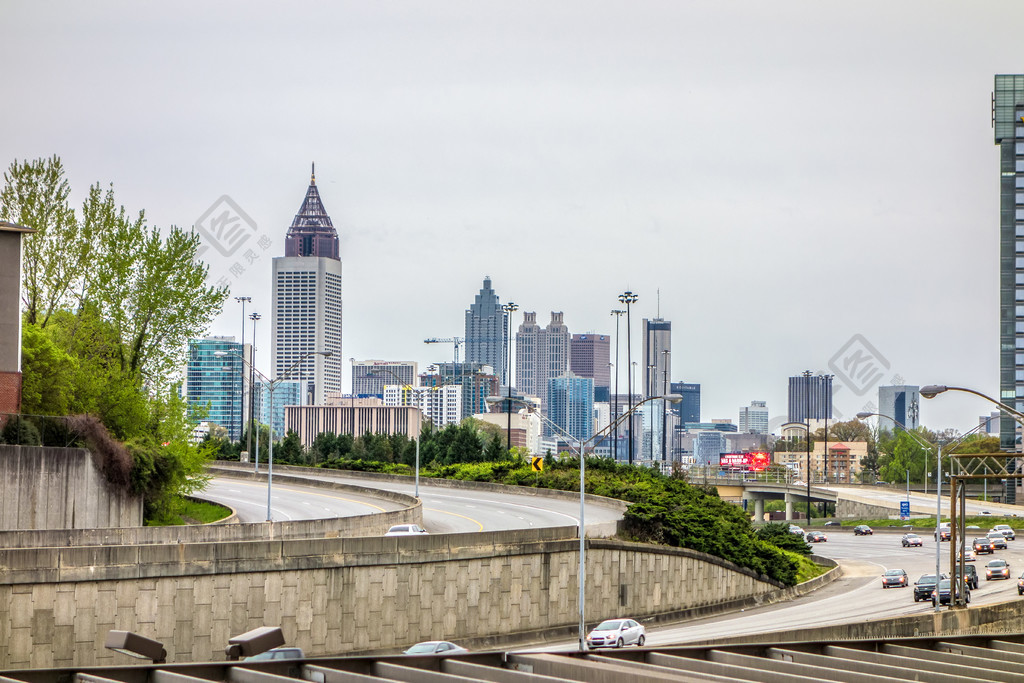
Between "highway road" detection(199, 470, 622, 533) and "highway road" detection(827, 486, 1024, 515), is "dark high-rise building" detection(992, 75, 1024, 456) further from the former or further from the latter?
"highway road" detection(199, 470, 622, 533)

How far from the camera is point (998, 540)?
90.4m

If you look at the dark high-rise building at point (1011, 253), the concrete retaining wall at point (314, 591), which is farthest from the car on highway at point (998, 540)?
the dark high-rise building at point (1011, 253)

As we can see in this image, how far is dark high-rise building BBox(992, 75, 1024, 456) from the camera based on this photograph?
165375mm

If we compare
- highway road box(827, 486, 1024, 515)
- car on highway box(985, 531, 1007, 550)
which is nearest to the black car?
car on highway box(985, 531, 1007, 550)

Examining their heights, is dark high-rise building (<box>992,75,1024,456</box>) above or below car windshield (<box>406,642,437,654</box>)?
above

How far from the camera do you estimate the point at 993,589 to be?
64125 millimetres

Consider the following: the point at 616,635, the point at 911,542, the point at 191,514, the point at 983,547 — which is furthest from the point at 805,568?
the point at 191,514

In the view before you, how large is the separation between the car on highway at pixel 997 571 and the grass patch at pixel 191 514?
1651 inches

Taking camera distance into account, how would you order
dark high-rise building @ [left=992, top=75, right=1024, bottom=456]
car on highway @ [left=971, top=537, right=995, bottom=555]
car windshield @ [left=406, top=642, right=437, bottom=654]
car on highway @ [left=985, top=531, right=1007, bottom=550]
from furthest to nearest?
dark high-rise building @ [left=992, top=75, right=1024, bottom=456]
car on highway @ [left=985, top=531, right=1007, bottom=550]
car on highway @ [left=971, top=537, right=995, bottom=555]
car windshield @ [left=406, top=642, right=437, bottom=654]

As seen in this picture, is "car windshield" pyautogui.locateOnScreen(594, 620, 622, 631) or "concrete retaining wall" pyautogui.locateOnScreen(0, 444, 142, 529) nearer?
"concrete retaining wall" pyautogui.locateOnScreen(0, 444, 142, 529)

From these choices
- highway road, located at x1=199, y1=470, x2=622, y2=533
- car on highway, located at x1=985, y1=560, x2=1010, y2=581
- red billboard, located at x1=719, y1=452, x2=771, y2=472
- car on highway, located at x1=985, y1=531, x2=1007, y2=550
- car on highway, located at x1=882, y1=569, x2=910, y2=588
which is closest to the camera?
highway road, located at x1=199, y1=470, x2=622, y2=533

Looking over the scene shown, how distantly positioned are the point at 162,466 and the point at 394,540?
15.0 m

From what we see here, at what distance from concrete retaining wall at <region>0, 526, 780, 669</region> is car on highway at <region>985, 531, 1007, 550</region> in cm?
4451

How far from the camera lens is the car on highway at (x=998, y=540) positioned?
88438 millimetres
